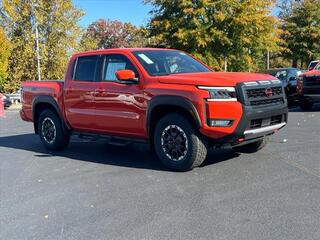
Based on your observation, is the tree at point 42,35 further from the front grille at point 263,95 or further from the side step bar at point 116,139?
the front grille at point 263,95

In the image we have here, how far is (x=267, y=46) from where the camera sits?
25031mm

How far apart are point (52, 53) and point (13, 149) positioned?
83.8ft

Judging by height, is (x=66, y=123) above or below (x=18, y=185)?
above

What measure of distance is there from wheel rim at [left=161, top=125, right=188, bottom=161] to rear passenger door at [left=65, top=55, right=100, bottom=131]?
5.60 ft

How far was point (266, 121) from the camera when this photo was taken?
663 centimetres

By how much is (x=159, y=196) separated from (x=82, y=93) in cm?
317

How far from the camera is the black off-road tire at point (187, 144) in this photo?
21.1 feet

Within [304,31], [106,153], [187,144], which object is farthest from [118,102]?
[304,31]

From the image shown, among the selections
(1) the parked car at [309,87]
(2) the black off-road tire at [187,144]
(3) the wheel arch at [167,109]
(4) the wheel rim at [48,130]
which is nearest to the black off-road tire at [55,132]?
(4) the wheel rim at [48,130]

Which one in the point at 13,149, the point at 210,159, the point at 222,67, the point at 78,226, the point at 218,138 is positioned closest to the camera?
the point at 78,226

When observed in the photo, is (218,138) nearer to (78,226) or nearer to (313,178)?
(313,178)

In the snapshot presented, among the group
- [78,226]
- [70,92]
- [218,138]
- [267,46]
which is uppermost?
[267,46]

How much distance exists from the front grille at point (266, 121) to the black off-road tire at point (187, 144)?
28.0 inches

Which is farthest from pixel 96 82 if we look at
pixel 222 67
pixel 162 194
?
pixel 222 67
